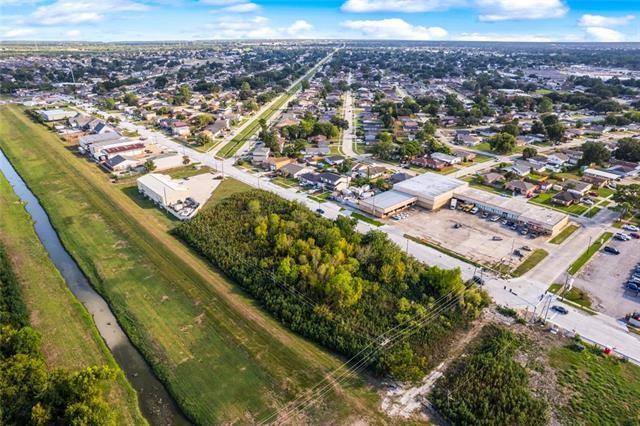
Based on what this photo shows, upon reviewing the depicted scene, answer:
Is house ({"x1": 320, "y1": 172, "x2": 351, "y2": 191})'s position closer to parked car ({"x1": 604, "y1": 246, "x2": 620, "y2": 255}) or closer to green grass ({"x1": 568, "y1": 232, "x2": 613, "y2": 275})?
green grass ({"x1": 568, "y1": 232, "x2": 613, "y2": 275})

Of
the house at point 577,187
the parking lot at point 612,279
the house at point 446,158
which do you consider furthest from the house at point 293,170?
the parking lot at point 612,279

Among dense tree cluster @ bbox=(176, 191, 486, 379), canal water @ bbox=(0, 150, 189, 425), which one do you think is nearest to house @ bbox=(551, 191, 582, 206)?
dense tree cluster @ bbox=(176, 191, 486, 379)

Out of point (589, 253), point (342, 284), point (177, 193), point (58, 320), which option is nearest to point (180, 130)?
point (177, 193)

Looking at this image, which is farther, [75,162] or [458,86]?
[458,86]

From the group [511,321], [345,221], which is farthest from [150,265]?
[511,321]

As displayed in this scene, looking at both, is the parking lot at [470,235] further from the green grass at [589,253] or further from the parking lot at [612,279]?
the parking lot at [612,279]

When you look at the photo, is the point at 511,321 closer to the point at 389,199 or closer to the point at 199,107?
the point at 389,199

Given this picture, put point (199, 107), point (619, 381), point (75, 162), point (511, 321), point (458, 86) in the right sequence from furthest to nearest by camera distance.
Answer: point (458, 86) → point (199, 107) → point (75, 162) → point (511, 321) → point (619, 381)
